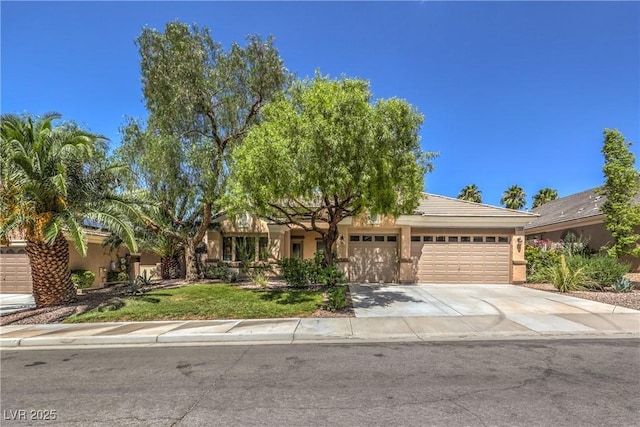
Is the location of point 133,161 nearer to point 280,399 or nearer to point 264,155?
point 264,155

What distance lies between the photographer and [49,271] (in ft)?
39.7

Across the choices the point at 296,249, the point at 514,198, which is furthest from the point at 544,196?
the point at 296,249

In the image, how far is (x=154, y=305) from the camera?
39.4ft

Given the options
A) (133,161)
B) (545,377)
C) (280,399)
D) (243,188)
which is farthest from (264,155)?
(133,161)

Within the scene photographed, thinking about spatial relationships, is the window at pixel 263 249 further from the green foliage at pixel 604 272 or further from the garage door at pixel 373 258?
the green foliage at pixel 604 272

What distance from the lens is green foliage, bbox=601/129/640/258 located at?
1496cm

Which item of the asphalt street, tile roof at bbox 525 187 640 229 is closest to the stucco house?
tile roof at bbox 525 187 640 229

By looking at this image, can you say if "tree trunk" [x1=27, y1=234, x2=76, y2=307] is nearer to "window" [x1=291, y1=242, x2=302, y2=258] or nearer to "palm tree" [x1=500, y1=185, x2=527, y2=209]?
"window" [x1=291, y1=242, x2=302, y2=258]

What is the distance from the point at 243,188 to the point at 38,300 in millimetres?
7835

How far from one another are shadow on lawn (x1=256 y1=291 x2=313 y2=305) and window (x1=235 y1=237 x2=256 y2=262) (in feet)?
16.2

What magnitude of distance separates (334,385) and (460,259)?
47.6ft

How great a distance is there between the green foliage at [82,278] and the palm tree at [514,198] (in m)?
39.9

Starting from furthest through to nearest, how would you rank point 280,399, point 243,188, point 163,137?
point 163,137, point 243,188, point 280,399

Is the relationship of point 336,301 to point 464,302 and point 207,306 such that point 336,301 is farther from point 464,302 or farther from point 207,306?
point 464,302
